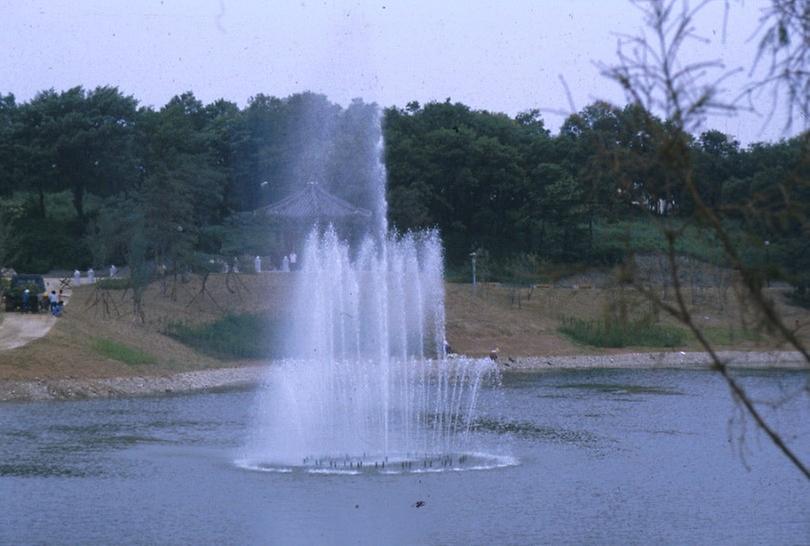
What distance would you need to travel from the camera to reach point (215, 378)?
120 ft

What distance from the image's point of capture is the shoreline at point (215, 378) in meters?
31.5

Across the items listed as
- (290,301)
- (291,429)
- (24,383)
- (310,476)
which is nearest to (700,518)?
(310,476)

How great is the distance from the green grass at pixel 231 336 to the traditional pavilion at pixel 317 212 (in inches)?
289

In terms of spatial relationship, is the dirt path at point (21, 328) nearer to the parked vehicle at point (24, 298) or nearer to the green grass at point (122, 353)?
the parked vehicle at point (24, 298)

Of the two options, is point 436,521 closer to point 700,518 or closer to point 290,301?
point 700,518

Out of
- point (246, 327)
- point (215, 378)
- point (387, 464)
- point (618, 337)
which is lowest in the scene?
point (387, 464)

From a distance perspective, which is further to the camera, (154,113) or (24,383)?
(154,113)

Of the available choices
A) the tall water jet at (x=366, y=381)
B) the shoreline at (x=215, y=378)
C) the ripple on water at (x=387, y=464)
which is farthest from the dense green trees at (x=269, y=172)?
the ripple on water at (x=387, y=464)

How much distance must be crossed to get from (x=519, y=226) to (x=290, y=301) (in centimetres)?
1558

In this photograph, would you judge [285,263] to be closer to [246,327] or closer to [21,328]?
[246,327]

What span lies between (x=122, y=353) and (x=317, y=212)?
51.0 ft

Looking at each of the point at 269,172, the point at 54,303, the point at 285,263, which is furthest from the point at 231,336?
the point at 269,172

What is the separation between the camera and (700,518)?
55.5 feet

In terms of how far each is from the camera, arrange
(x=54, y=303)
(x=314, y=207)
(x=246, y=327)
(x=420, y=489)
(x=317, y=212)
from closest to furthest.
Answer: (x=420, y=489) < (x=54, y=303) < (x=246, y=327) < (x=317, y=212) < (x=314, y=207)
